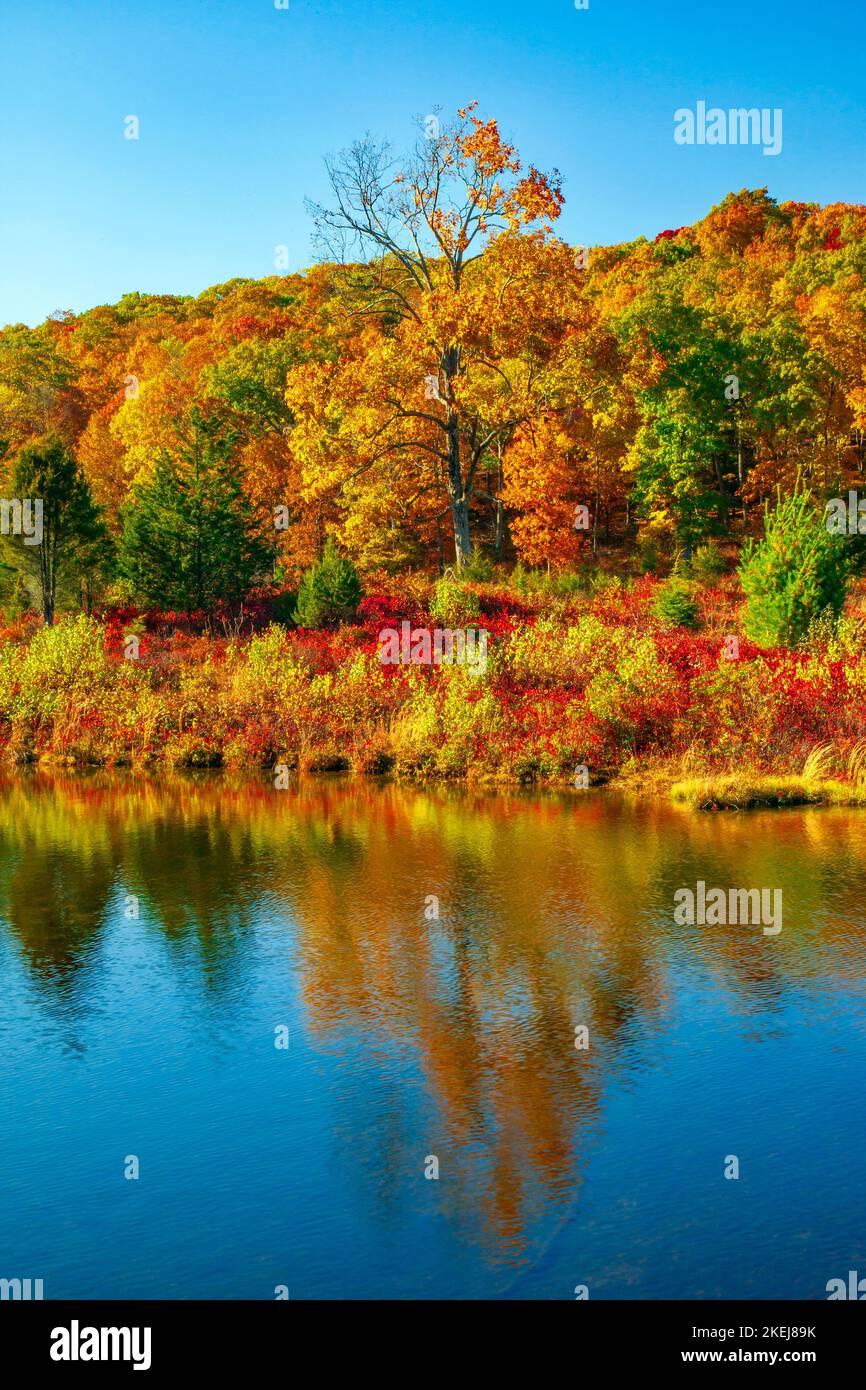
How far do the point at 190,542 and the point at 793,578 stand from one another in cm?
2084

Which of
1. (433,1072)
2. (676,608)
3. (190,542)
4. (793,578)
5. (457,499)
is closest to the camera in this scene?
(433,1072)

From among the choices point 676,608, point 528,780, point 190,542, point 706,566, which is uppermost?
point 190,542

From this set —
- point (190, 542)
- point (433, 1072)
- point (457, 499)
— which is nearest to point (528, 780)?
point (433, 1072)

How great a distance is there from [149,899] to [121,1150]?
8094mm

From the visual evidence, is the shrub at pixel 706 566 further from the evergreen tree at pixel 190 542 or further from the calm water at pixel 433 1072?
the calm water at pixel 433 1072

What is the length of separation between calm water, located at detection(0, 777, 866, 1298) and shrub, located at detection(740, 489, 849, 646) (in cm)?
1186

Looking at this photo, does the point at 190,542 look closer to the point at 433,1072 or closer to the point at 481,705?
the point at 481,705

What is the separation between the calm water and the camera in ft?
27.6

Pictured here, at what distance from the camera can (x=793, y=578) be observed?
31.3m

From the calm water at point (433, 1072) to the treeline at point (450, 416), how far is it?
25114 millimetres

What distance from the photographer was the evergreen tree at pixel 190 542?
42344 mm

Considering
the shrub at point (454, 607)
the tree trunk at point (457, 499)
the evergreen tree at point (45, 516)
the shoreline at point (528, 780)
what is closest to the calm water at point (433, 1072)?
the shoreline at point (528, 780)
